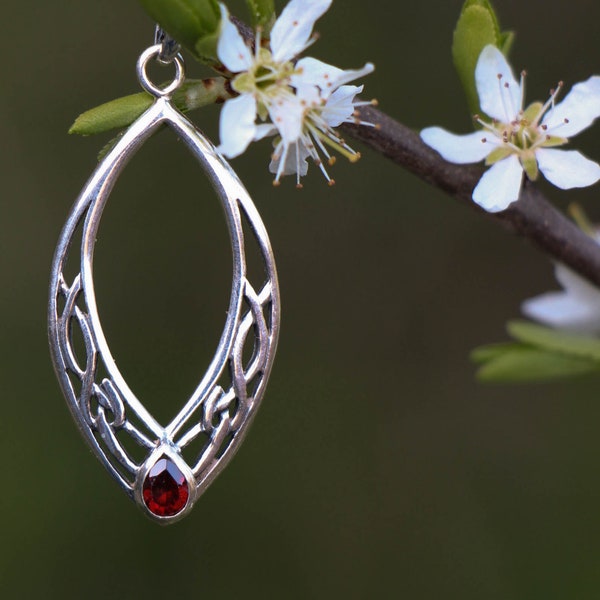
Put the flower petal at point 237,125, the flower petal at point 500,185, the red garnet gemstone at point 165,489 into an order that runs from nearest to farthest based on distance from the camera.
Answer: the flower petal at point 237,125, the flower petal at point 500,185, the red garnet gemstone at point 165,489

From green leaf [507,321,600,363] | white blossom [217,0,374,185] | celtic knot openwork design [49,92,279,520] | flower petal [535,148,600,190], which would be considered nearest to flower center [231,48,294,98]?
white blossom [217,0,374,185]

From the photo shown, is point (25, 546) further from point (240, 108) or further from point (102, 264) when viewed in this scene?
point (240, 108)

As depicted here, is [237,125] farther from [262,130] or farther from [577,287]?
[577,287]

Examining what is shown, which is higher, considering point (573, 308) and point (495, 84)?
point (495, 84)

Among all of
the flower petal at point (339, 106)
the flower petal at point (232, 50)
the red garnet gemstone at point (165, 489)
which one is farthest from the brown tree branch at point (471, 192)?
the red garnet gemstone at point (165, 489)

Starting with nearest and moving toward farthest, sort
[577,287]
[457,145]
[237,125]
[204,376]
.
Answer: [237,125]
[457,145]
[204,376]
[577,287]

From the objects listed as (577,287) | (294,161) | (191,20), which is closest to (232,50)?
(191,20)

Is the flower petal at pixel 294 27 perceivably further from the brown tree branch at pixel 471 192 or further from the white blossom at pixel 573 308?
the white blossom at pixel 573 308

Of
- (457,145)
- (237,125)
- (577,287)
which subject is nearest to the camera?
(237,125)
